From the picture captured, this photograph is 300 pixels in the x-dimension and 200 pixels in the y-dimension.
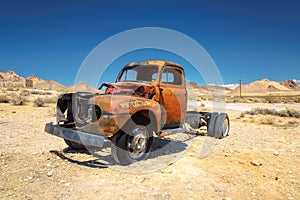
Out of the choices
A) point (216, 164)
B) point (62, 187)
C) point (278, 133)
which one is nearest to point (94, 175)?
point (62, 187)

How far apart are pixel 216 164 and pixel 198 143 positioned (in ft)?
7.49

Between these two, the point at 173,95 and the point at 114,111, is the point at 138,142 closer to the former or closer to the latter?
the point at 114,111

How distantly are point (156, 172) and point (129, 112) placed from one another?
1.34m

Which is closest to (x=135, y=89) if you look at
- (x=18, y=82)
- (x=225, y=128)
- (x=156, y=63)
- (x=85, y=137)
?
(x=156, y=63)

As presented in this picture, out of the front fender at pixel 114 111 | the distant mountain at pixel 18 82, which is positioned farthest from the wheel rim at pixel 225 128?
the distant mountain at pixel 18 82

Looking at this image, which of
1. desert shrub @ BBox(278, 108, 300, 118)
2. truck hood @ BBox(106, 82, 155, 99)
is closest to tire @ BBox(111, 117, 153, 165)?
truck hood @ BBox(106, 82, 155, 99)

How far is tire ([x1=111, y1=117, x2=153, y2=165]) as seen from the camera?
4.82 meters

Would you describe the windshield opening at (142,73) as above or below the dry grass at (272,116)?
above

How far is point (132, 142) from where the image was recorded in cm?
504

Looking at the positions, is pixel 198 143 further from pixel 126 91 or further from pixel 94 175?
pixel 94 175

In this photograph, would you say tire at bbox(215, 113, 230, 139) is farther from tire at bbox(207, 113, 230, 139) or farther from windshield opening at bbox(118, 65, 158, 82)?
windshield opening at bbox(118, 65, 158, 82)

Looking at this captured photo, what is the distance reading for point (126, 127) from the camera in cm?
489

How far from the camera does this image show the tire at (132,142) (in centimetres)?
482

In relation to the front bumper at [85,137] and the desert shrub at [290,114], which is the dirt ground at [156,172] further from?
the desert shrub at [290,114]
